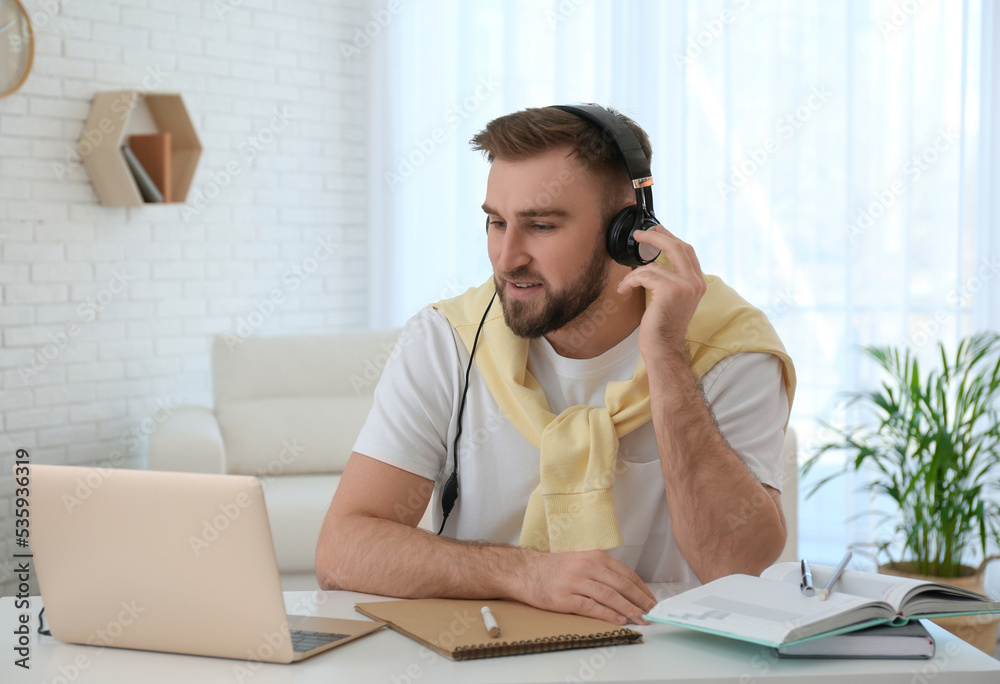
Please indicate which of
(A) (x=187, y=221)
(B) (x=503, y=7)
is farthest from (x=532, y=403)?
(B) (x=503, y=7)

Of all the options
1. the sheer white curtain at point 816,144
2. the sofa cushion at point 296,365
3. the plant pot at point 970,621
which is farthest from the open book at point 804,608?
the sheer white curtain at point 816,144

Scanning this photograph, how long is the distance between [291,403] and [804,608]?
281 cm

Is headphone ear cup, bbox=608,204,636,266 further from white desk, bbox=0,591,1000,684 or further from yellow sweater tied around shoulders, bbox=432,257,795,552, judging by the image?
white desk, bbox=0,591,1000,684

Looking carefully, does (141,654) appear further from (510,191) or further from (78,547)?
(510,191)

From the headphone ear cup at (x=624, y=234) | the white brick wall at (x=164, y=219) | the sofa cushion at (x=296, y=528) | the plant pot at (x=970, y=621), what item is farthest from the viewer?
the white brick wall at (x=164, y=219)

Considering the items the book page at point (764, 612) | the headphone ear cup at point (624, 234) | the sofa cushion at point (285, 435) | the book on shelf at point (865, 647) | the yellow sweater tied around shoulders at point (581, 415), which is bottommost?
the sofa cushion at point (285, 435)

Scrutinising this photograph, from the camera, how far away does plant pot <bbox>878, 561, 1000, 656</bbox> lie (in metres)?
2.72

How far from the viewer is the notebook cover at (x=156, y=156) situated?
3703 mm

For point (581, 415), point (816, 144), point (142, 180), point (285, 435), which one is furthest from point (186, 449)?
point (816, 144)

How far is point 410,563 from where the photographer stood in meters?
1.35

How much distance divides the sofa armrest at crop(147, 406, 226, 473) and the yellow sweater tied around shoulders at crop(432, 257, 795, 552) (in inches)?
64.7

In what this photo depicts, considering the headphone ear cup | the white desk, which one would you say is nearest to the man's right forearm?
the white desk

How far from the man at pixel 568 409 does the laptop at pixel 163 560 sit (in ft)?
1.14

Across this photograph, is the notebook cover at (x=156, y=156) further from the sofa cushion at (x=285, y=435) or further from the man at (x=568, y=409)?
the man at (x=568, y=409)
